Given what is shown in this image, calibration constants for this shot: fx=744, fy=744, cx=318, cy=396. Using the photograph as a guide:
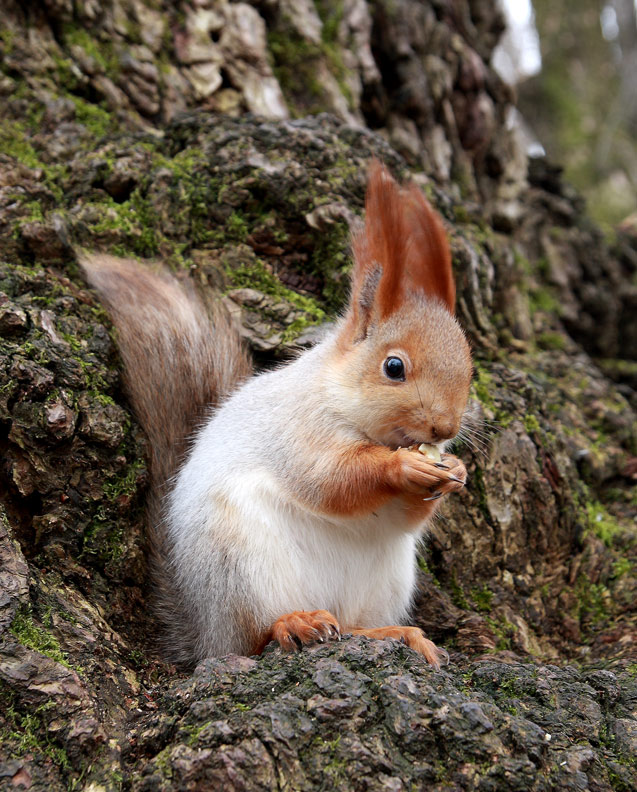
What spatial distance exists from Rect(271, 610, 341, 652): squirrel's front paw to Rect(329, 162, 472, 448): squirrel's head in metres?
0.53

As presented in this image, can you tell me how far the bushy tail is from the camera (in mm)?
2416

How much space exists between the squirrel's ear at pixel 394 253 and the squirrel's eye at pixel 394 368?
166 mm

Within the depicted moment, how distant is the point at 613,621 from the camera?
8.25 ft

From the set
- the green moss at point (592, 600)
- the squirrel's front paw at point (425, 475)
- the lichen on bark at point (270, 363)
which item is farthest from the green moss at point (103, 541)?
the green moss at point (592, 600)

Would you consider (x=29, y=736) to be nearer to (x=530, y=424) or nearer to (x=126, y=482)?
(x=126, y=482)

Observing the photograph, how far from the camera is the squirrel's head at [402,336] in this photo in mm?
2031

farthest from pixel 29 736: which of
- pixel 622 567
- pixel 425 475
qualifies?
pixel 622 567

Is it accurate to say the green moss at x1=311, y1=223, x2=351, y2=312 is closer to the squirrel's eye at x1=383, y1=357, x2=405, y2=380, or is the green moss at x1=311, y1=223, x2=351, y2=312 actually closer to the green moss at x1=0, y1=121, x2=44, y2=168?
the squirrel's eye at x1=383, y1=357, x2=405, y2=380

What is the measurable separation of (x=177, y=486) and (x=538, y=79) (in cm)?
865

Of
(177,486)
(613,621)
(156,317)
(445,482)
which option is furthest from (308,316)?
(613,621)

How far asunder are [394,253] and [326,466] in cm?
63

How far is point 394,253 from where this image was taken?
2078 mm

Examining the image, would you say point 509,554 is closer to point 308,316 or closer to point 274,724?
point 308,316

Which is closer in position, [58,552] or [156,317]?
[58,552]
